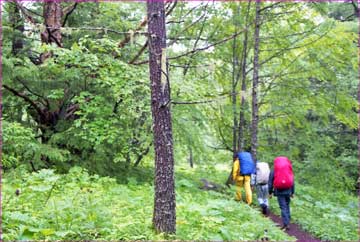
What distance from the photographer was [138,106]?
7.98 metres

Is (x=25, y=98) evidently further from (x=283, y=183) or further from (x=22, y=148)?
(x=283, y=183)

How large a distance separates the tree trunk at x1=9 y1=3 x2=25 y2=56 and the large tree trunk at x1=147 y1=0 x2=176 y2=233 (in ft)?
18.1

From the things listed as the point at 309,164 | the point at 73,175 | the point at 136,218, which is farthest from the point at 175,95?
the point at 309,164

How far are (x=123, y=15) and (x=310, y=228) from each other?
785cm

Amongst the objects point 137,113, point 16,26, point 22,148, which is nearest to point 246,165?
point 137,113

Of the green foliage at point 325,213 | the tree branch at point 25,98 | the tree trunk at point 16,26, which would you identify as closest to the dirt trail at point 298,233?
the green foliage at point 325,213

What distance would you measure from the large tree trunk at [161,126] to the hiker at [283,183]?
4.16 metres

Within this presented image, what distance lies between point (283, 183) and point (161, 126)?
454 cm

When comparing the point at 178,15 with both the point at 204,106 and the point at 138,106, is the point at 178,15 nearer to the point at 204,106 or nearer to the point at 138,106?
the point at 204,106

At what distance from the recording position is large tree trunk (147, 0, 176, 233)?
4.51 m

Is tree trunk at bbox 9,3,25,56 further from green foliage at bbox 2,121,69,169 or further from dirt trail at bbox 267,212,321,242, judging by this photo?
dirt trail at bbox 267,212,321,242

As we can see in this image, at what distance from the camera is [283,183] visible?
7.97 m

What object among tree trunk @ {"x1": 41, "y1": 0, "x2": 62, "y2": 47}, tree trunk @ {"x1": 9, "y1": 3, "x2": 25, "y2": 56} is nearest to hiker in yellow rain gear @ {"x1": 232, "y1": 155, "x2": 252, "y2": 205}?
tree trunk @ {"x1": 41, "y1": 0, "x2": 62, "y2": 47}

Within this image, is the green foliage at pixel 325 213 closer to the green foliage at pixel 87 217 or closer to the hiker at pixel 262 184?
the hiker at pixel 262 184
